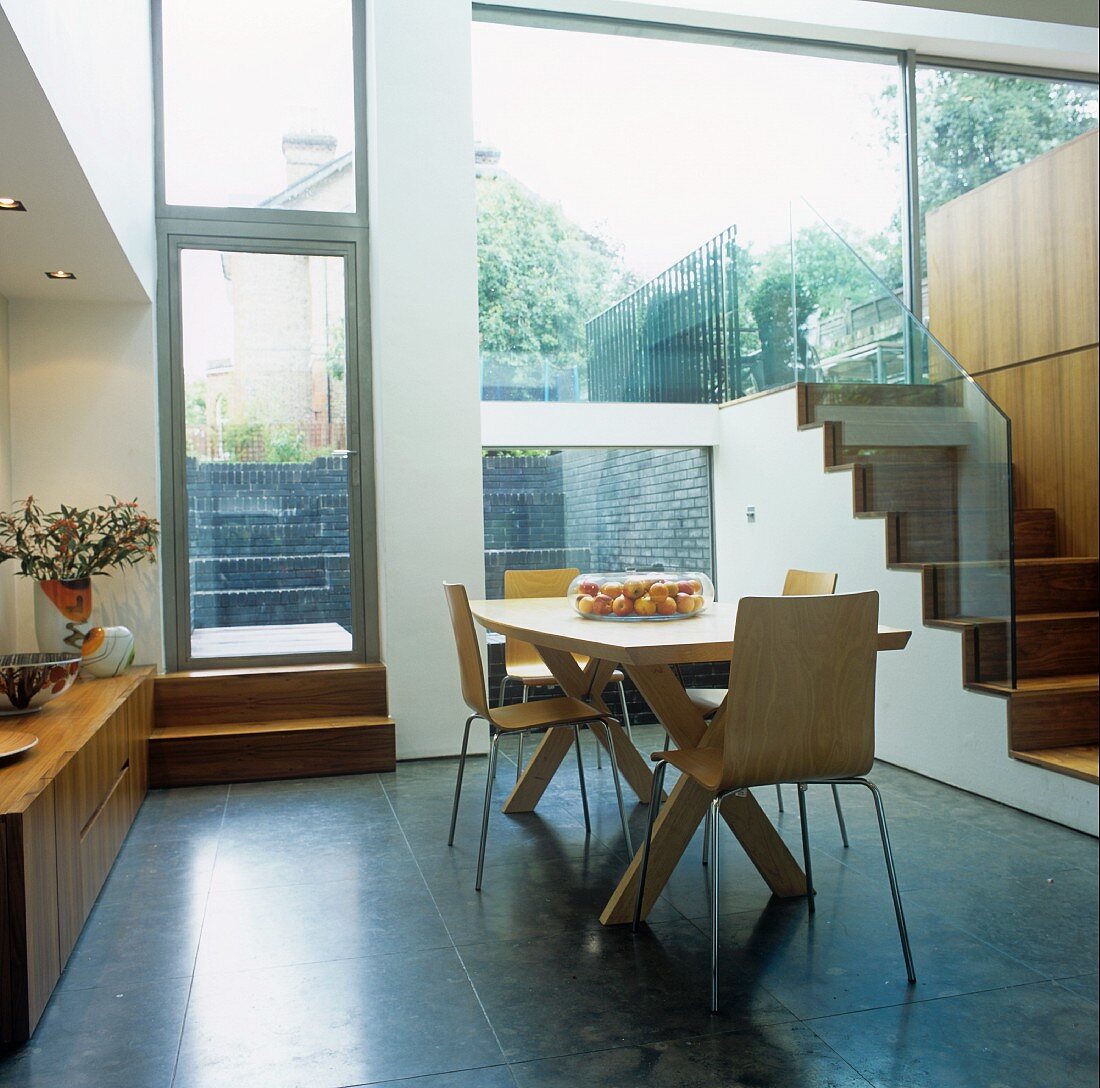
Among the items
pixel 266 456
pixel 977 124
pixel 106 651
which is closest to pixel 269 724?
pixel 106 651

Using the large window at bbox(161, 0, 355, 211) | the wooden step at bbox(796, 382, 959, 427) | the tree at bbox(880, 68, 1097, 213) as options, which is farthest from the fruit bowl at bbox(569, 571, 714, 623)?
the tree at bbox(880, 68, 1097, 213)

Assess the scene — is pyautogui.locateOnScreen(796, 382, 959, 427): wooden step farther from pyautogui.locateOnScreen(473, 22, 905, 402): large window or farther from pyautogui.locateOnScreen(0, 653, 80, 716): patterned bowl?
pyautogui.locateOnScreen(0, 653, 80, 716): patterned bowl

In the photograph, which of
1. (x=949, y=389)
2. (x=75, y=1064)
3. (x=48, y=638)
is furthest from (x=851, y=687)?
(x=48, y=638)

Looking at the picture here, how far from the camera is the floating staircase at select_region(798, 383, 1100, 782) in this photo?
361 centimetres

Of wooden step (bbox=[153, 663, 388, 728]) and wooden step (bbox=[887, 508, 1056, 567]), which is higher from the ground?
wooden step (bbox=[887, 508, 1056, 567])

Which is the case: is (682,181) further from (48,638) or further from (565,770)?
(48,638)

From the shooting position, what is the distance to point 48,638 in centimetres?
416

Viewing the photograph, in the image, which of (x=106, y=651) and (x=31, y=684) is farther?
(x=106, y=651)

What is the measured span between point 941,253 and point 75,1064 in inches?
219

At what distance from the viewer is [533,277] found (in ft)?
18.0

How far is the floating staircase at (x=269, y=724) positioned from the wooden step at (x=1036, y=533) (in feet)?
10.2

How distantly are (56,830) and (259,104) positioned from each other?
3990 mm

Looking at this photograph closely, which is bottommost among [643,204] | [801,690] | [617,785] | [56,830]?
[617,785]

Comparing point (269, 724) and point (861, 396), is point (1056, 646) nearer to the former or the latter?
point (861, 396)
